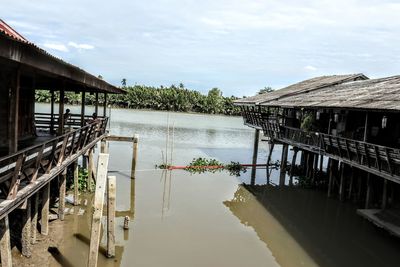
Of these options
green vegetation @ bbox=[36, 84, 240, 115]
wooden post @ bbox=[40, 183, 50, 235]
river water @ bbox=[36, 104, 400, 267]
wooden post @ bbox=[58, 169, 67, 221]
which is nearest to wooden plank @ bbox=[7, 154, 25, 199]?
river water @ bbox=[36, 104, 400, 267]

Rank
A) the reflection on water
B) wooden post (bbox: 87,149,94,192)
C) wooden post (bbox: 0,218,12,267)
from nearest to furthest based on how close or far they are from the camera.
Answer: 1. wooden post (bbox: 0,218,12,267)
2. the reflection on water
3. wooden post (bbox: 87,149,94,192)

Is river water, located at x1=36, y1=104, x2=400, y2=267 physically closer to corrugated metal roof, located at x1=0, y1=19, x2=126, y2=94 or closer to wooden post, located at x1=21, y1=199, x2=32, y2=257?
wooden post, located at x1=21, y1=199, x2=32, y2=257

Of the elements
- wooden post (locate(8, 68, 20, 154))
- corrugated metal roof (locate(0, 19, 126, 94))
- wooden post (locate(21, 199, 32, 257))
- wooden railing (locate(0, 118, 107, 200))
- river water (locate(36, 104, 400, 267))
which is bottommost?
river water (locate(36, 104, 400, 267))

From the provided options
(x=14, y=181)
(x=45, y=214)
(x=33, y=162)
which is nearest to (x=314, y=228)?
(x=45, y=214)

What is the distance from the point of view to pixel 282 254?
1285 cm

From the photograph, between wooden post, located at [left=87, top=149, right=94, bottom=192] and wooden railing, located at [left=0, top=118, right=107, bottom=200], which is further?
wooden post, located at [left=87, top=149, right=94, bottom=192]

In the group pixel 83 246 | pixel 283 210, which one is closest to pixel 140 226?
pixel 83 246

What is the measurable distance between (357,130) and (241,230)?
737cm

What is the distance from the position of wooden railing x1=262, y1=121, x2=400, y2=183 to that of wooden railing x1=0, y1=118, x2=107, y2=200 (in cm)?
932

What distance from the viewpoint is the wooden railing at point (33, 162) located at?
7.25 m

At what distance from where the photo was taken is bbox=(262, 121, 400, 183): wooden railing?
504 inches

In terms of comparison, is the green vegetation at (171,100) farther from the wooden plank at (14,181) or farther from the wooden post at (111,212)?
the wooden plank at (14,181)

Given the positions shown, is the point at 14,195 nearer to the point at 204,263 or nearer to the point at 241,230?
the point at 204,263

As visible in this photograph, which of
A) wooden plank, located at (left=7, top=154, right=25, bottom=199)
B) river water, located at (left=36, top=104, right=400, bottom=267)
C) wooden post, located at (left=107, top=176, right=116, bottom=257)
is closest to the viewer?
wooden plank, located at (left=7, top=154, right=25, bottom=199)
